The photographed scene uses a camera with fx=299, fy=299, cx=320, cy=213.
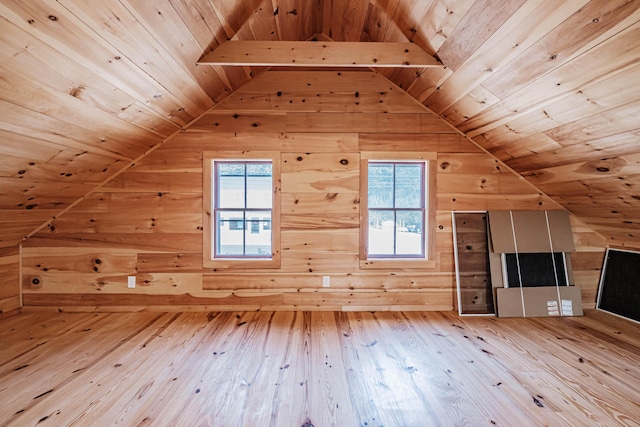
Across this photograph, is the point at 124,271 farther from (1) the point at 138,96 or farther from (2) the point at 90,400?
(1) the point at 138,96

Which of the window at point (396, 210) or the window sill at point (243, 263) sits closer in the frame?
the window sill at point (243, 263)

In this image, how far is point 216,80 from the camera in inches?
107

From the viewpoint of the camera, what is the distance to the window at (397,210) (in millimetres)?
3283

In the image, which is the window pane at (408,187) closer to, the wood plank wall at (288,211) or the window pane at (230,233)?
the wood plank wall at (288,211)

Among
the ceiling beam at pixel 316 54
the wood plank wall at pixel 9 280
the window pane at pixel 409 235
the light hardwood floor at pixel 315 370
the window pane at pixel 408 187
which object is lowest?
the light hardwood floor at pixel 315 370

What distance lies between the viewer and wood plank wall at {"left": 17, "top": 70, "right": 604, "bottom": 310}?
3.14m

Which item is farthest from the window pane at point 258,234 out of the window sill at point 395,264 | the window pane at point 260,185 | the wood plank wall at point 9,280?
the wood plank wall at point 9,280

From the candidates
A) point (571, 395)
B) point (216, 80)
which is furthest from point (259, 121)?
point (571, 395)

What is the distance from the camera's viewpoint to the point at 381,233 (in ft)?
10.9

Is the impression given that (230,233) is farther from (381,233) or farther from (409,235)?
(409,235)

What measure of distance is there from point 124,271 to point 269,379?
2138 millimetres

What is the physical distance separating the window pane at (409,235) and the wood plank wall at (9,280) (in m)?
4.01

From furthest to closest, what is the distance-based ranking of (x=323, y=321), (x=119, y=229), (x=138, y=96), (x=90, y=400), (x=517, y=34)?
1. (x=119, y=229)
2. (x=323, y=321)
3. (x=138, y=96)
4. (x=90, y=400)
5. (x=517, y=34)

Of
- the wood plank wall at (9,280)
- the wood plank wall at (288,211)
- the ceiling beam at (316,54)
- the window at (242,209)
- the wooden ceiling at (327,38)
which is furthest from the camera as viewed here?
the window at (242,209)
